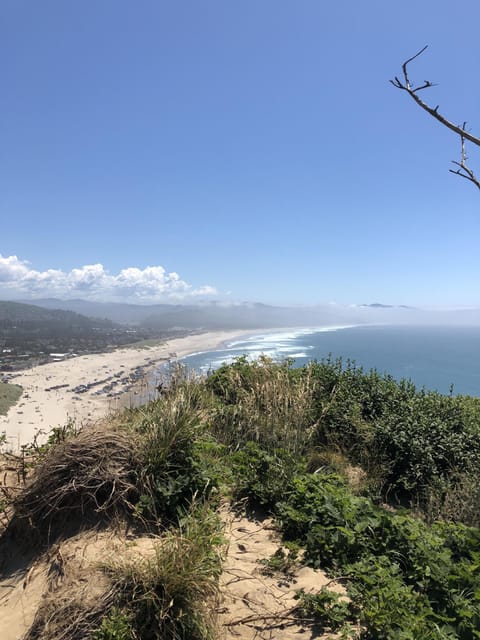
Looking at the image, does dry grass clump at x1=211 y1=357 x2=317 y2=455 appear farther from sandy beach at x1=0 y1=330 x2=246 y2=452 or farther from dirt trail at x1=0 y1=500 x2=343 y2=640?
sandy beach at x1=0 y1=330 x2=246 y2=452

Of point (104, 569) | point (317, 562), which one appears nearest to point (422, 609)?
point (317, 562)

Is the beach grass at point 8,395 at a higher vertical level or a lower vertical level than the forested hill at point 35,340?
lower

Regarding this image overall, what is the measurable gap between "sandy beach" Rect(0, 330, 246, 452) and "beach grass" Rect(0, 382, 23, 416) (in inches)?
26.4

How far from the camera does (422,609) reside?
88.4 inches

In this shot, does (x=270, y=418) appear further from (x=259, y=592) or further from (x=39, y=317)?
(x=39, y=317)

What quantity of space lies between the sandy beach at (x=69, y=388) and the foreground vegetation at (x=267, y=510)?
17.4 metres

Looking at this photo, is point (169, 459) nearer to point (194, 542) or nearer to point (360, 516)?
point (194, 542)

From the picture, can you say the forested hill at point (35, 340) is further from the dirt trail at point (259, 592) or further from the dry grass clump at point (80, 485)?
the dirt trail at point (259, 592)

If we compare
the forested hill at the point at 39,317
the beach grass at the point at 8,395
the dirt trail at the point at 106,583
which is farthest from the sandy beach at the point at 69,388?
the forested hill at the point at 39,317

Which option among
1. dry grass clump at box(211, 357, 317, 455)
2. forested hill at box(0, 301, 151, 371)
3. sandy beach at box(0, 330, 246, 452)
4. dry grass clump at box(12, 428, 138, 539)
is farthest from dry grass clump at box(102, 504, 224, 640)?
forested hill at box(0, 301, 151, 371)

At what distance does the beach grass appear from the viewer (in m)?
40.6

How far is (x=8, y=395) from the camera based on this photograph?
45.7 metres

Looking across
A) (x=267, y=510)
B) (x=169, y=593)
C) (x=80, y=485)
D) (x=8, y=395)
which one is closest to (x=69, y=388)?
(x=8, y=395)

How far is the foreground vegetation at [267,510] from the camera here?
7.47 feet
